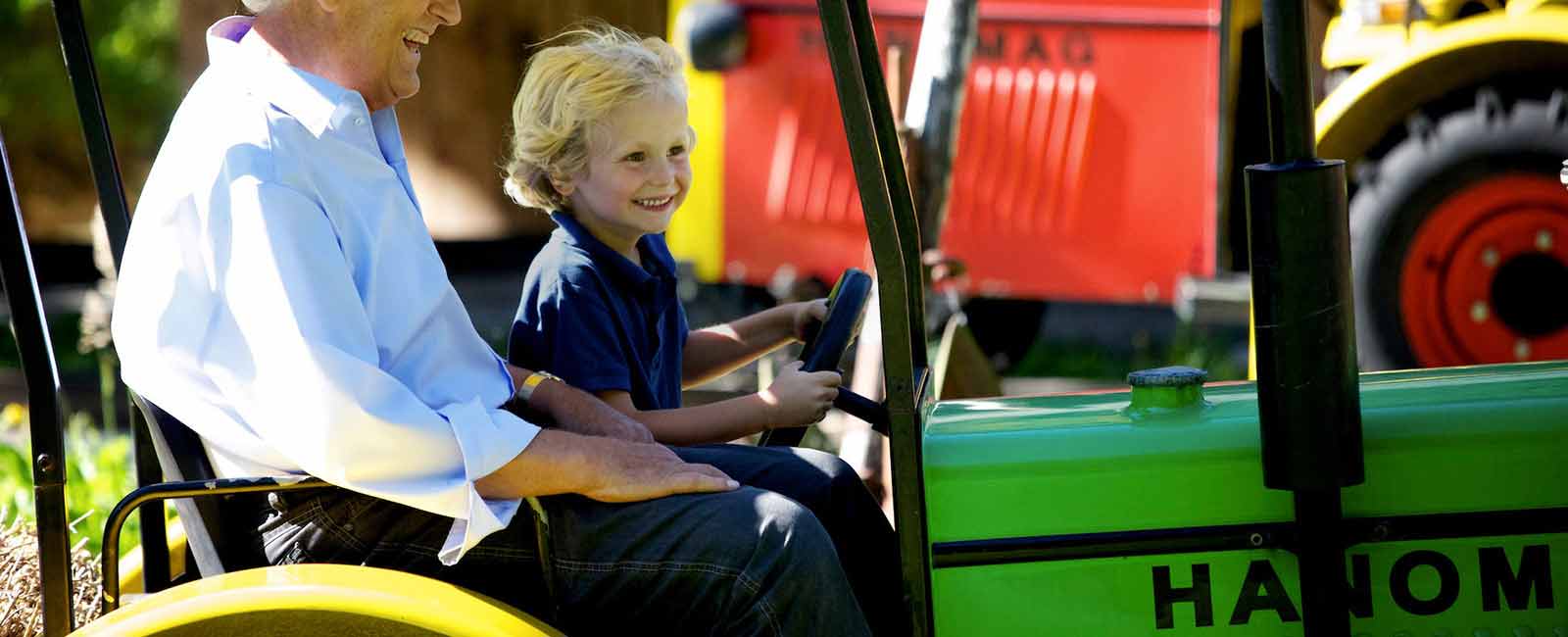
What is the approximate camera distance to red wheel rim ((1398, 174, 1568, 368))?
15.1 ft

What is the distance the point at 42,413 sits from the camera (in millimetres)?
2182

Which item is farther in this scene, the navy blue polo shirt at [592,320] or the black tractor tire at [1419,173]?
the black tractor tire at [1419,173]

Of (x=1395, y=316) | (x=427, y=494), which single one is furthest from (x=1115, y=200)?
(x=427, y=494)

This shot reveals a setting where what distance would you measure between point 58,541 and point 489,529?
617 millimetres

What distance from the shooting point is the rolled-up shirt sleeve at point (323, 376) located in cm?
183

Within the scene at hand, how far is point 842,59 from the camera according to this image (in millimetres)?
1797

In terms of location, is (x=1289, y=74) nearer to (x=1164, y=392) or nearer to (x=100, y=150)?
(x=1164, y=392)

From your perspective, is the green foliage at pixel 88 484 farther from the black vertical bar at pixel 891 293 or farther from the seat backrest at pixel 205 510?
the black vertical bar at pixel 891 293

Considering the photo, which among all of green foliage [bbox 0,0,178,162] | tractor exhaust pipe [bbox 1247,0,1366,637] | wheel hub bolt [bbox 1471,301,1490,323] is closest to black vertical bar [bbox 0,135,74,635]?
tractor exhaust pipe [bbox 1247,0,1366,637]

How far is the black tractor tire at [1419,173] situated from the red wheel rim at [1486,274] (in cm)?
3

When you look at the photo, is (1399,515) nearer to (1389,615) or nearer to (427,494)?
(1389,615)

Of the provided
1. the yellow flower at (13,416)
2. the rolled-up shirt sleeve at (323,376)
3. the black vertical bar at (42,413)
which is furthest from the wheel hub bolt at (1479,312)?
the yellow flower at (13,416)

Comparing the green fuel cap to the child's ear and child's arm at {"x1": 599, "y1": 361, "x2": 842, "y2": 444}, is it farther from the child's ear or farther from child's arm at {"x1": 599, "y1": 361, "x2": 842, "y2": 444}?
the child's ear

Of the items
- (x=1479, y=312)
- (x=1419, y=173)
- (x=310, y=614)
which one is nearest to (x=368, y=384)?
(x=310, y=614)
